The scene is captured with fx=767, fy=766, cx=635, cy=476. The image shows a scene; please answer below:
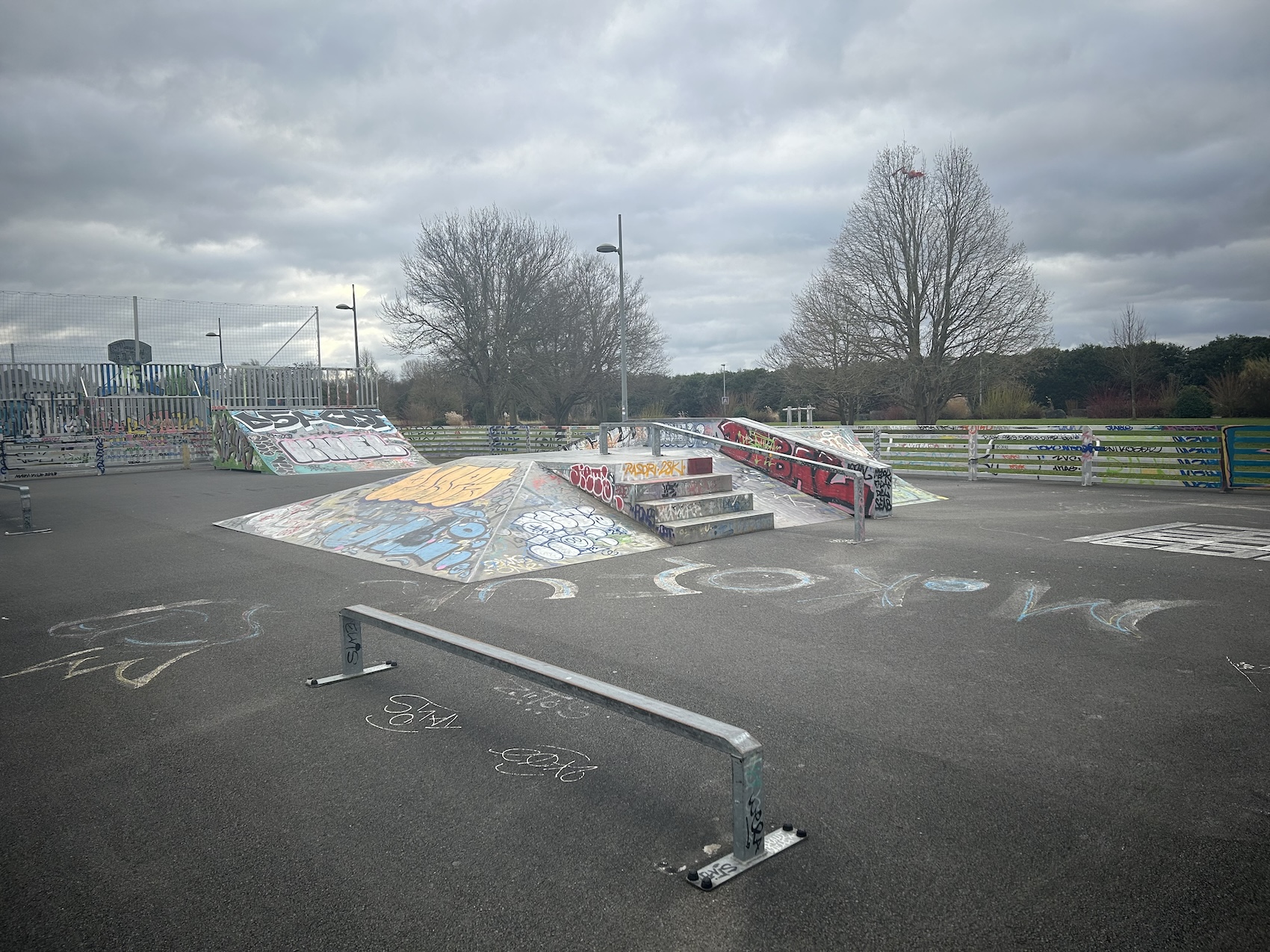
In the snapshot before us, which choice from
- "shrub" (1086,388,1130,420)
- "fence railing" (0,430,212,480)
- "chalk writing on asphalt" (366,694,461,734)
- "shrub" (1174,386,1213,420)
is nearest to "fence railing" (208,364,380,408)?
"fence railing" (0,430,212,480)

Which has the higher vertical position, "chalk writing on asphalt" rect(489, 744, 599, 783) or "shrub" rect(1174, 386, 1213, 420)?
"shrub" rect(1174, 386, 1213, 420)

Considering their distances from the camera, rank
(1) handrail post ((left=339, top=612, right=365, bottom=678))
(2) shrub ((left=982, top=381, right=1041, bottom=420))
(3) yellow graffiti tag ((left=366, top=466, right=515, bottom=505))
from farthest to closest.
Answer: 1. (2) shrub ((left=982, top=381, right=1041, bottom=420))
2. (3) yellow graffiti tag ((left=366, top=466, right=515, bottom=505))
3. (1) handrail post ((left=339, top=612, right=365, bottom=678))

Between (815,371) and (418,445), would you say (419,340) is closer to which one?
(418,445)

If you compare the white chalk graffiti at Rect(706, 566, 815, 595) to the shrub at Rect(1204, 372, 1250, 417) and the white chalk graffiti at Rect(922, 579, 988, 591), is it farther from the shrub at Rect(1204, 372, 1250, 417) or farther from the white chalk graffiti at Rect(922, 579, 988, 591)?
the shrub at Rect(1204, 372, 1250, 417)

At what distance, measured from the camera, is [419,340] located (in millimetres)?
36781

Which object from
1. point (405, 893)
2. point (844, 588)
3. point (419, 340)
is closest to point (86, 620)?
point (405, 893)

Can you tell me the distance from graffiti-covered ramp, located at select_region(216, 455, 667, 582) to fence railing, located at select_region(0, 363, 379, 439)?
61.6 ft

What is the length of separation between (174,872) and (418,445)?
32577 mm

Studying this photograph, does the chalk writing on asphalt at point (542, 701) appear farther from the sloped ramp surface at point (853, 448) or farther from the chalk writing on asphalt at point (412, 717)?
the sloped ramp surface at point (853, 448)

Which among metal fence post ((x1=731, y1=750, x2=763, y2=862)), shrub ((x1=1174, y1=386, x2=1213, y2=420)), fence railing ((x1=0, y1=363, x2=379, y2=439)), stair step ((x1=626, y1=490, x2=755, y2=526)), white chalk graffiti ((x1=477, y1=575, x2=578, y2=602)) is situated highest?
fence railing ((x1=0, y1=363, x2=379, y2=439))

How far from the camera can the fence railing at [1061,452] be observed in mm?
14680

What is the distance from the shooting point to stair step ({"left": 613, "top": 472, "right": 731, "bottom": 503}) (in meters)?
9.61

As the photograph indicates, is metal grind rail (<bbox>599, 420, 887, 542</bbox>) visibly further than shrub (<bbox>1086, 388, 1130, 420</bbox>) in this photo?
No

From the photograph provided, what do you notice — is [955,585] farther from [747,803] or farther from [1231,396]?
[1231,396]
